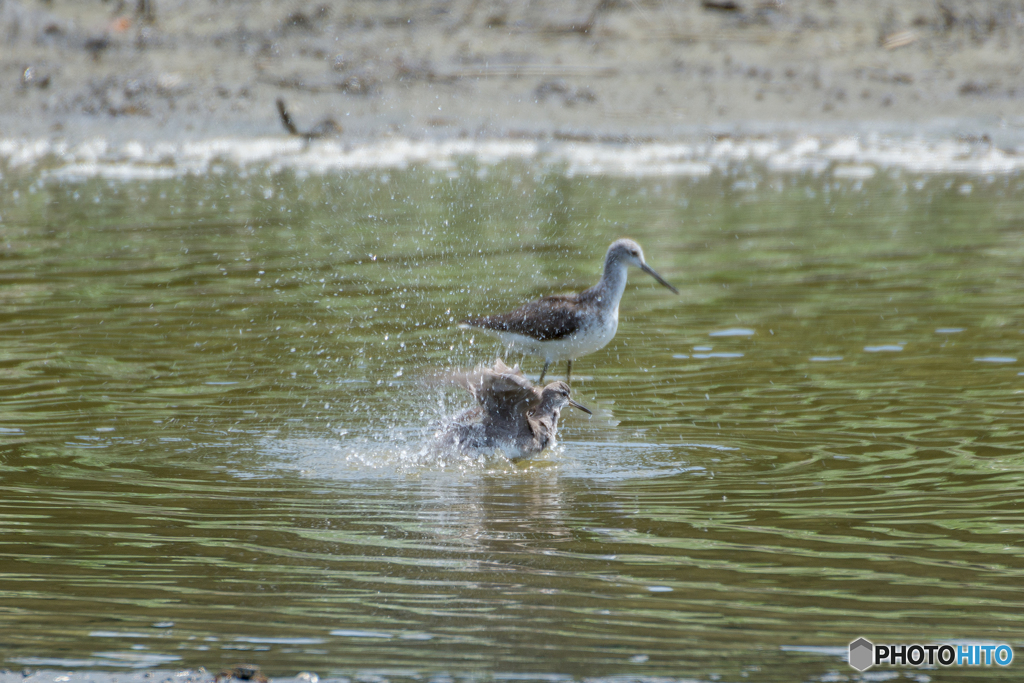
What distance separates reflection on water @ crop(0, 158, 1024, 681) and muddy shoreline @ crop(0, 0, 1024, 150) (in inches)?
421

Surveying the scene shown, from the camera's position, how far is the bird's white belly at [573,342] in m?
9.52

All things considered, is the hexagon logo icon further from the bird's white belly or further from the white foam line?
the white foam line

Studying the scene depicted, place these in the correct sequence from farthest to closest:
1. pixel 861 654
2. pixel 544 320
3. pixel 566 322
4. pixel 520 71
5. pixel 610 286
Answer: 1. pixel 520 71
2. pixel 610 286
3. pixel 544 320
4. pixel 566 322
5. pixel 861 654

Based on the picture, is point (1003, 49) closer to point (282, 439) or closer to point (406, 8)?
point (406, 8)

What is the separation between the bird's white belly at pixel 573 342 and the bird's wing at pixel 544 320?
5 centimetres

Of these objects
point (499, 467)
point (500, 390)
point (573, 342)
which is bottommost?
point (499, 467)

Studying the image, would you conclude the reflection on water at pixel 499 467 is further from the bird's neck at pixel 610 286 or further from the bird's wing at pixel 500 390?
the bird's neck at pixel 610 286

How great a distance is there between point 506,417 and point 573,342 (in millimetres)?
1499

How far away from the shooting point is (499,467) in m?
8.00

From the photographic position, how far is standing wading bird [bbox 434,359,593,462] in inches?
318

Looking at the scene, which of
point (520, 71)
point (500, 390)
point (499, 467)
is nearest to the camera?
point (499, 467)

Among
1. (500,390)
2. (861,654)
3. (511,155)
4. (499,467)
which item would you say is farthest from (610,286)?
(511,155)

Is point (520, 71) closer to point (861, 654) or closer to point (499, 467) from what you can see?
point (499, 467)

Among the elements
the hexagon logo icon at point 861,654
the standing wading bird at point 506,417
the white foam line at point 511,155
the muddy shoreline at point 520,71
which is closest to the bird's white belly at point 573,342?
the standing wading bird at point 506,417
